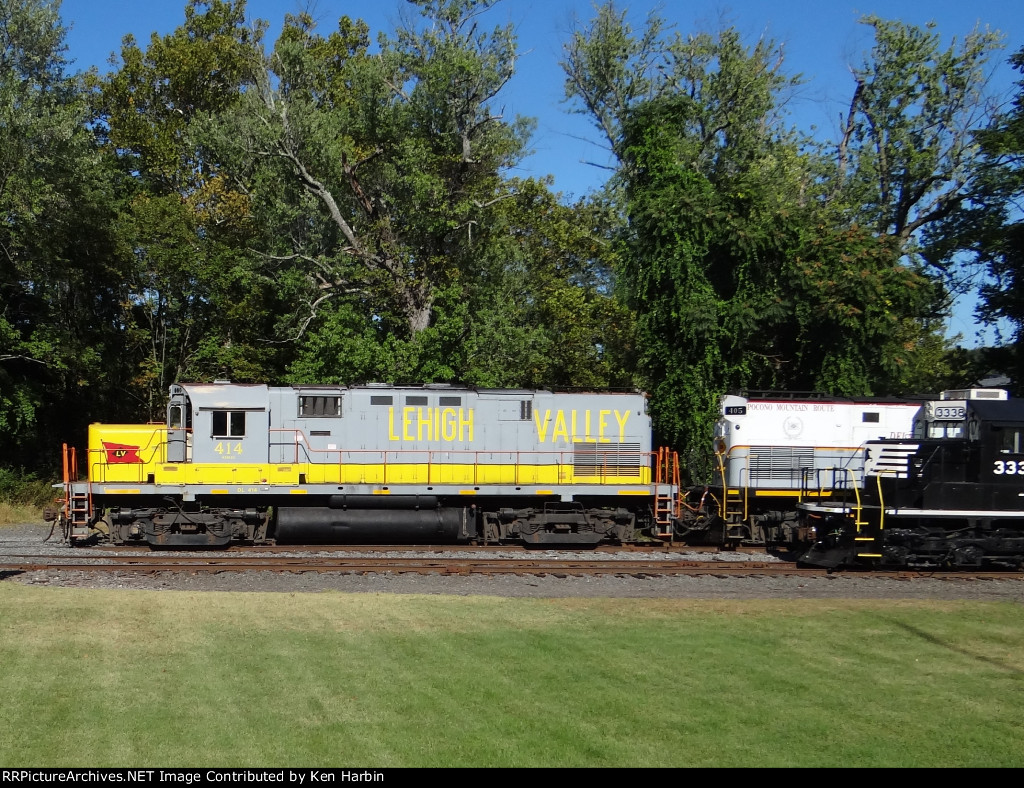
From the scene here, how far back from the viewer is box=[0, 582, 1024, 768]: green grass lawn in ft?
22.2

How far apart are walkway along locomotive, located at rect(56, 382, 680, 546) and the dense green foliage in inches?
168

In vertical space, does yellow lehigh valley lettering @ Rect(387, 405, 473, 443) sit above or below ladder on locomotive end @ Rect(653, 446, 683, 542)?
above

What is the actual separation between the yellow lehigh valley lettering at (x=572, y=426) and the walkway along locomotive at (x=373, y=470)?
1.3 inches

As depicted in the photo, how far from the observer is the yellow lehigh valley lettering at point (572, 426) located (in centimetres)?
2030

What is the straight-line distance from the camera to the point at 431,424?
20.0 meters

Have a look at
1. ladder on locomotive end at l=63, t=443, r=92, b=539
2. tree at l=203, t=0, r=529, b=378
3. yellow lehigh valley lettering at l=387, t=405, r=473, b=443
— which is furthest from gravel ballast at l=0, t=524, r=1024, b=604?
tree at l=203, t=0, r=529, b=378

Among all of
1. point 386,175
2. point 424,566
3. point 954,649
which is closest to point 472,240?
point 386,175

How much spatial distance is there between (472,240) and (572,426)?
38.8ft

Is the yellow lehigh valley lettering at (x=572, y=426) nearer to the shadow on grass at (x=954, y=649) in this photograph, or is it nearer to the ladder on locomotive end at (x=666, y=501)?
the ladder on locomotive end at (x=666, y=501)

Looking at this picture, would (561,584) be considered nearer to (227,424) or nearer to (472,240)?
(227,424)

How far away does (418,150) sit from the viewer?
27.6 m

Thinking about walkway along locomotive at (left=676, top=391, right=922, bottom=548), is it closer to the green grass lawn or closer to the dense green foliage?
the dense green foliage

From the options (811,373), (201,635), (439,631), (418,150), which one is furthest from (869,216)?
(201,635)

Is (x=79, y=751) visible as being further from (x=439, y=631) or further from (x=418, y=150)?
(x=418, y=150)
